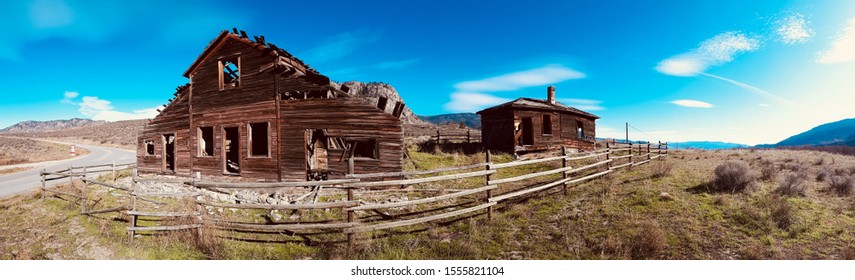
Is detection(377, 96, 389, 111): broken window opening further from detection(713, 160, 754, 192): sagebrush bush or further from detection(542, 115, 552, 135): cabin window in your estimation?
detection(542, 115, 552, 135): cabin window

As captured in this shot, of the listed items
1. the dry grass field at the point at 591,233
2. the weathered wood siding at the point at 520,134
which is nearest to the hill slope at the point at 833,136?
the weathered wood siding at the point at 520,134

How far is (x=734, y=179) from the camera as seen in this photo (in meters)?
8.16

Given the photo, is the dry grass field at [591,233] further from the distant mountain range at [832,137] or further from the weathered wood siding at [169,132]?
the distant mountain range at [832,137]

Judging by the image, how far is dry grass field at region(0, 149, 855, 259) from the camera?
488 cm

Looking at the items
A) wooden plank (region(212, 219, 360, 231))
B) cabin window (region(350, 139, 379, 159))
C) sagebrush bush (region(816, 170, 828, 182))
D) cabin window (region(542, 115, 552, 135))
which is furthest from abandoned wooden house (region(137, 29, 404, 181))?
cabin window (region(542, 115, 552, 135))

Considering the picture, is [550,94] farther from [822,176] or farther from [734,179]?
[734,179]

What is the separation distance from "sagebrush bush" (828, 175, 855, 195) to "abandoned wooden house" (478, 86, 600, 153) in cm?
1049

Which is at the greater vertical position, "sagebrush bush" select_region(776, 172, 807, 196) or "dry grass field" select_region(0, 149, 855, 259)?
"sagebrush bush" select_region(776, 172, 807, 196)

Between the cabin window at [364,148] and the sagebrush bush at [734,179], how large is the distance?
10077 mm

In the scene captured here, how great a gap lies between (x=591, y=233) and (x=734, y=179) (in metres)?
5.98

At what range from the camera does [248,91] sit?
12109 millimetres

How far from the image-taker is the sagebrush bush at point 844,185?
747cm
